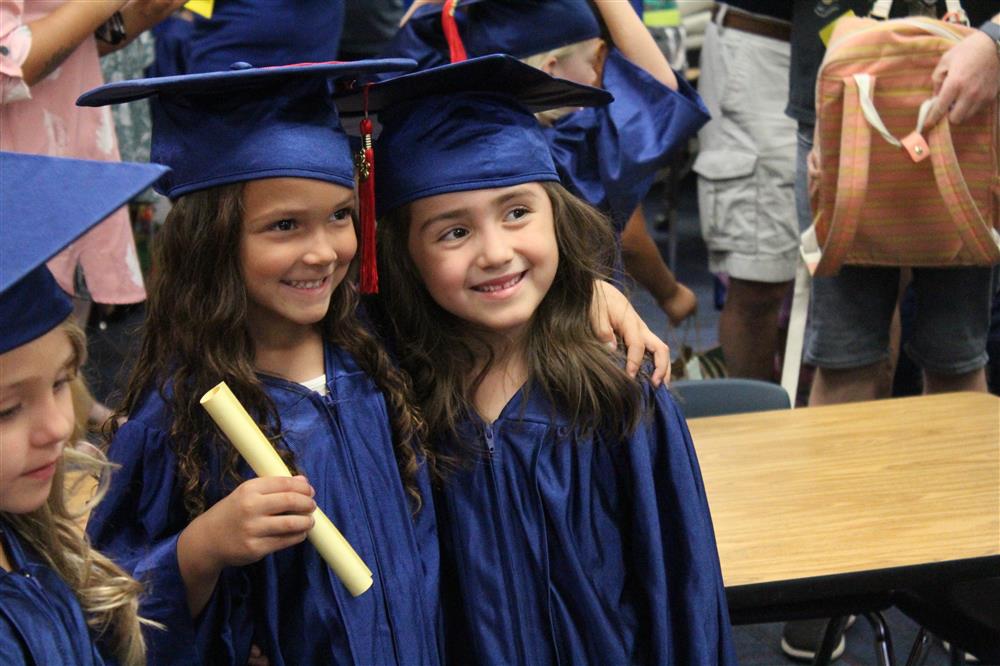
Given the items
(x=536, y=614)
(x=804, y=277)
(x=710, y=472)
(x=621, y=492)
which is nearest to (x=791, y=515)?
(x=710, y=472)

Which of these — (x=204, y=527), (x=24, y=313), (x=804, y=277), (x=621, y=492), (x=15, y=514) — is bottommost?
(x=804, y=277)

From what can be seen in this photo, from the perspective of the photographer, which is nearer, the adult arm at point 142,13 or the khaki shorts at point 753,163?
the adult arm at point 142,13

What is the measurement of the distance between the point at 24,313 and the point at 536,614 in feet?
3.04

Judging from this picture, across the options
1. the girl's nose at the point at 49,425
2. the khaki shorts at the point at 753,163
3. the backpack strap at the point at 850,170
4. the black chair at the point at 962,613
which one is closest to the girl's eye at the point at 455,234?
the girl's nose at the point at 49,425

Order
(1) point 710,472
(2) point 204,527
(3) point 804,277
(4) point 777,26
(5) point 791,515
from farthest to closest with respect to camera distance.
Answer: (4) point 777,26, (3) point 804,277, (1) point 710,472, (5) point 791,515, (2) point 204,527

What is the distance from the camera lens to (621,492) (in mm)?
1888

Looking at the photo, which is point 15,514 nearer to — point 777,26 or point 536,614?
point 536,614

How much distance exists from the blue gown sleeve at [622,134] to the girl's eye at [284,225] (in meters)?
0.95

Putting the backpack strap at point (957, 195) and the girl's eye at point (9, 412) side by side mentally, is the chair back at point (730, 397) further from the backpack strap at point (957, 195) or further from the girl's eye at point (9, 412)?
the girl's eye at point (9, 412)

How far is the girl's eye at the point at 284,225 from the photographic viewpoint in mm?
1688

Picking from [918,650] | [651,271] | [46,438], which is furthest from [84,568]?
[651,271]

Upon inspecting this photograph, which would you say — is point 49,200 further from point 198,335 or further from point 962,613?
point 962,613

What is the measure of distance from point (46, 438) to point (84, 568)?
0.23m

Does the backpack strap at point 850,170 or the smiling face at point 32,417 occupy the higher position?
the smiling face at point 32,417
